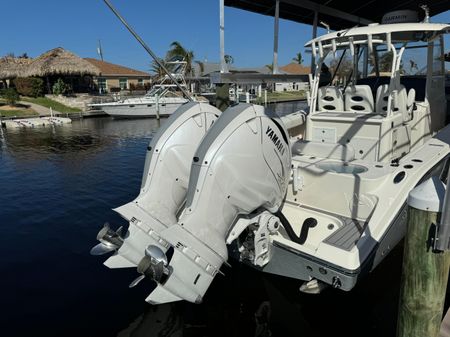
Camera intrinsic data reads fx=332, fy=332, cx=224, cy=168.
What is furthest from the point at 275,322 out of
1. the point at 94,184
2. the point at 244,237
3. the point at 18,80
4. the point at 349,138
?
the point at 18,80

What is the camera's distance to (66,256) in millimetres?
5387

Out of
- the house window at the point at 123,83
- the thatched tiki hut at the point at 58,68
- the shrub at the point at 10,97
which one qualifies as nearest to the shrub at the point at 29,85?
the thatched tiki hut at the point at 58,68

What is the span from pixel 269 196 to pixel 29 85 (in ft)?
108

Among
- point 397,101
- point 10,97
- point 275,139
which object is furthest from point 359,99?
point 10,97

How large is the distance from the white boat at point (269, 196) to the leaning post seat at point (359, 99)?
0.66ft

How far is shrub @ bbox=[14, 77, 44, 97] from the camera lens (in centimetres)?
2981

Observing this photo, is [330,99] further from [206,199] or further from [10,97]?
[10,97]

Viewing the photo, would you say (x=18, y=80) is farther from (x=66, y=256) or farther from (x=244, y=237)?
(x=244, y=237)

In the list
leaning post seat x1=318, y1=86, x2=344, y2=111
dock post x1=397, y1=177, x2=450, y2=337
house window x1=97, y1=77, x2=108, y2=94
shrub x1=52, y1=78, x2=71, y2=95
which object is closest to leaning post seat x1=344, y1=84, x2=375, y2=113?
leaning post seat x1=318, y1=86, x2=344, y2=111

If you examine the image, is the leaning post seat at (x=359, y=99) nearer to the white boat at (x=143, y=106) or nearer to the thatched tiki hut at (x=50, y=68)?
the white boat at (x=143, y=106)

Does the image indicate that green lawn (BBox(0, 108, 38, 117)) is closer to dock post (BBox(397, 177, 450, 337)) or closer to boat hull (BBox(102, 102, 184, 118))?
boat hull (BBox(102, 102, 184, 118))

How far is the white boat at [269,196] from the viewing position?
3018 millimetres

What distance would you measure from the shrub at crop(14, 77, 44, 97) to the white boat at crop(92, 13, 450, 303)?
3136 centimetres

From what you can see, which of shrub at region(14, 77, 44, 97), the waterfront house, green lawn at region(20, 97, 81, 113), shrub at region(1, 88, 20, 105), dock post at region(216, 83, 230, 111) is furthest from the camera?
the waterfront house
